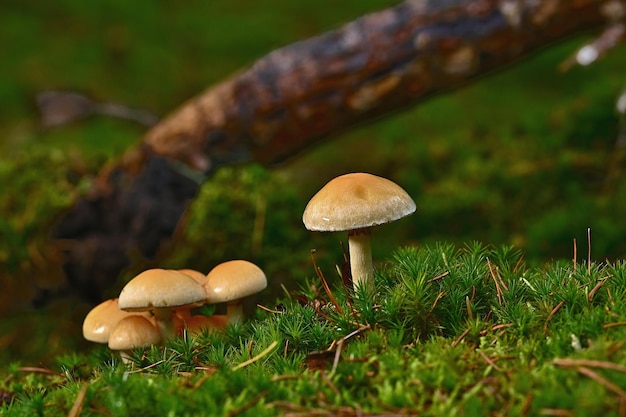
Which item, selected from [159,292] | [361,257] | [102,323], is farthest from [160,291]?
[361,257]

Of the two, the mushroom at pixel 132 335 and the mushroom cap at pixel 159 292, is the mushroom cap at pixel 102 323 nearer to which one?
the mushroom at pixel 132 335

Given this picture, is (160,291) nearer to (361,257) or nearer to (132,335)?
(132,335)

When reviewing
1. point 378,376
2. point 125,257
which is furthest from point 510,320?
point 125,257

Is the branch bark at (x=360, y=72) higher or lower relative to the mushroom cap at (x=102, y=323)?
higher

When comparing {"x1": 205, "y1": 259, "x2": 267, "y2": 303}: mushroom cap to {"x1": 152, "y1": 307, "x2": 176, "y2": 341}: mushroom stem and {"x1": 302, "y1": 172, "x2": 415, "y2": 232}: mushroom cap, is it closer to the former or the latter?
{"x1": 152, "y1": 307, "x2": 176, "y2": 341}: mushroom stem

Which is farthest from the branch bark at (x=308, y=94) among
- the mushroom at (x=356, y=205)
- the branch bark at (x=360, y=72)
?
the mushroom at (x=356, y=205)

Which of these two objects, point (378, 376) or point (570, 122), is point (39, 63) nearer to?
point (570, 122)
